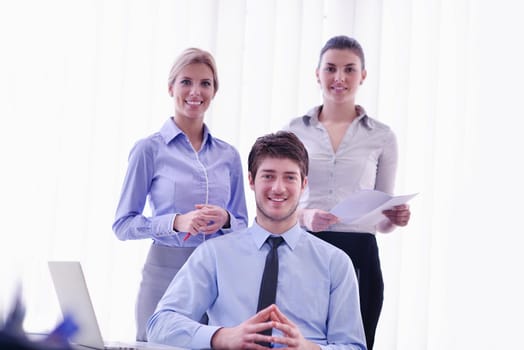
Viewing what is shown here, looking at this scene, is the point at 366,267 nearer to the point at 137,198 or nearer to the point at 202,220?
the point at 202,220

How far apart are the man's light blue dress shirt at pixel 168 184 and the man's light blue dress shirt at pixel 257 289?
0.41m

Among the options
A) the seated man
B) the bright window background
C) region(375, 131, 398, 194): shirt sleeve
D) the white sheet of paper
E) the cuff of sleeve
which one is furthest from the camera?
the bright window background

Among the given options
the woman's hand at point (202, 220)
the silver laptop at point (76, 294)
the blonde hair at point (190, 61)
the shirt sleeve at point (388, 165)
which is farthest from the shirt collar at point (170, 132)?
the silver laptop at point (76, 294)

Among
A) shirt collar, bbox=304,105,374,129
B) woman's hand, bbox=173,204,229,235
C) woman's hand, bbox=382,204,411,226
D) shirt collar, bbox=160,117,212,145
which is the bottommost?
woman's hand, bbox=173,204,229,235

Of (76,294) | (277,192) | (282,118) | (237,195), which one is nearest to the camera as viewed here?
(76,294)

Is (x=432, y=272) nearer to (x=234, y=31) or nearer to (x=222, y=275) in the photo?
(x=234, y=31)

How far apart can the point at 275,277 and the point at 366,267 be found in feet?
2.05

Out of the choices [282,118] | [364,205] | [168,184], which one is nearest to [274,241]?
[364,205]

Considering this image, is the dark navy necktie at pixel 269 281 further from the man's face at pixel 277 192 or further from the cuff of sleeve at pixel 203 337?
the cuff of sleeve at pixel 203 337

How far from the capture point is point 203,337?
152 centimetres

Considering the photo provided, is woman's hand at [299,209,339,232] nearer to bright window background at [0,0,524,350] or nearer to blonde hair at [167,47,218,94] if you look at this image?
blonde hair at [167,47,218,94]

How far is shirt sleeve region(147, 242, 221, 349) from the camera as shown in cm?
155

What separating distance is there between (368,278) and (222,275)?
0.72m

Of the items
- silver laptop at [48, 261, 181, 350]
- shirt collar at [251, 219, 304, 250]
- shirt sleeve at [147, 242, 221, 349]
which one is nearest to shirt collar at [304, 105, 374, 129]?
shirt collar at [251, 219, 304, 250]
